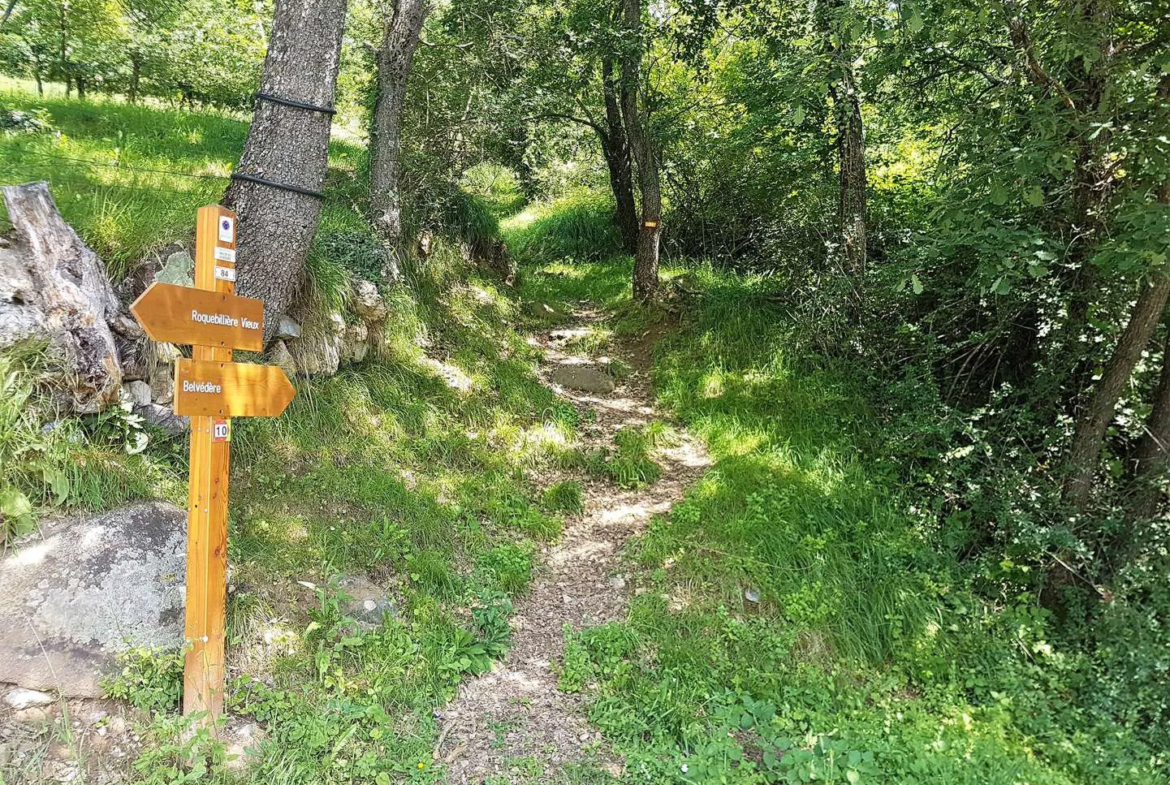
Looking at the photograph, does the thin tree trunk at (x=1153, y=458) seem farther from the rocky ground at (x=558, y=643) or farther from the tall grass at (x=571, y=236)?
the tall grass at (x=571, y=236)

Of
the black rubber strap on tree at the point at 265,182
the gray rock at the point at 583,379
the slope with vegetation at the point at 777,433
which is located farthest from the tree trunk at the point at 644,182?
the black rubber strap on tree at the point at 265,182

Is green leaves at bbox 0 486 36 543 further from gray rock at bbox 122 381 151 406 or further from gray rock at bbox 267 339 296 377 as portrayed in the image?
gray rock at bbox 267 339 296 377

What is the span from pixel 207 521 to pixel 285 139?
2618 millimetres

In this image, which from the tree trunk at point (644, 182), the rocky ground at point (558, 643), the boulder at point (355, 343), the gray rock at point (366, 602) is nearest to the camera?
the rocky ground at point (558, 643)

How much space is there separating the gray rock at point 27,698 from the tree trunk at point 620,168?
9.28 m

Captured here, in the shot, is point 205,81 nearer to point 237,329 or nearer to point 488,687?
point 237,329

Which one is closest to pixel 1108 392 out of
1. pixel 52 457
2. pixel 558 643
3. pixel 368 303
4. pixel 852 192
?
pixel 852 192

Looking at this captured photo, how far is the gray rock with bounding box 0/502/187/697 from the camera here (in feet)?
8.71

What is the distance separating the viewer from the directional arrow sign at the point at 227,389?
2486 mm

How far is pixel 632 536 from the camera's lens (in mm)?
4801

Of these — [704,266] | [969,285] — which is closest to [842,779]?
[969,285]

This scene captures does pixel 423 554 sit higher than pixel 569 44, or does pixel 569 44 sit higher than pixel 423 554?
pixel 569 44

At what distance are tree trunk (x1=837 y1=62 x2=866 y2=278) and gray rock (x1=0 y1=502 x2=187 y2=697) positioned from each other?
637 centimetres

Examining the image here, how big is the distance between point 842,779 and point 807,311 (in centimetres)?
499
